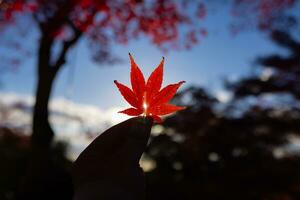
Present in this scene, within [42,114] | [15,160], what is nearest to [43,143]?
[42,114]

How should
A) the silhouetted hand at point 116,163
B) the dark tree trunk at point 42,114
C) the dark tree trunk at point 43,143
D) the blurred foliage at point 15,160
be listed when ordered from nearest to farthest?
the silhouetted hand at point 116,163, the dark tree trunk at point 43,143, the dark tree trunk at point 42,114, the blurred foliage at point 15,160

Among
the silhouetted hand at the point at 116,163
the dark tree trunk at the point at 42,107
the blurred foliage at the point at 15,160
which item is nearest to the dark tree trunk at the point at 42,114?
the dark tree trunk at the point at 42,107

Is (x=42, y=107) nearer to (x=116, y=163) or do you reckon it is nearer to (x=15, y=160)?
(x=15, y=160)

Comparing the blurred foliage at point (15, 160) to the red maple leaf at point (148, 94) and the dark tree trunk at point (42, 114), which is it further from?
the red maple leaf at point (148, 94)

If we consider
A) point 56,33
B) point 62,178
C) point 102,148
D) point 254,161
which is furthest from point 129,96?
A: point 254,161

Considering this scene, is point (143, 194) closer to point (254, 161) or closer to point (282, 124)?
point (254, 161)

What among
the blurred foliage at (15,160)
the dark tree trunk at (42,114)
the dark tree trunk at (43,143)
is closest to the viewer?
the dark tree trunk at (43,143)

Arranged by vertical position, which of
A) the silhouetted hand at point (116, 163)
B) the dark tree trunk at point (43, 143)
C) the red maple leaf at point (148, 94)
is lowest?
the silhouetted hand at point (116, 163)
